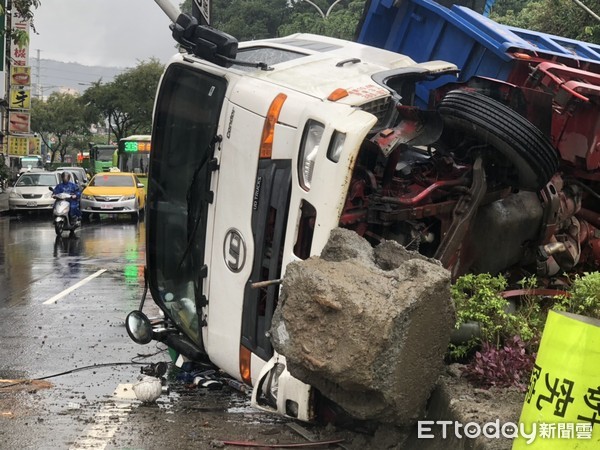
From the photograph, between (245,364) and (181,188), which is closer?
(245,364)

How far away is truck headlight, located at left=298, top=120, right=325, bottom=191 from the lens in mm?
4422

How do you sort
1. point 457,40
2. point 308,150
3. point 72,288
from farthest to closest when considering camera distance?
point 72,288, point 457,40, point 308,150

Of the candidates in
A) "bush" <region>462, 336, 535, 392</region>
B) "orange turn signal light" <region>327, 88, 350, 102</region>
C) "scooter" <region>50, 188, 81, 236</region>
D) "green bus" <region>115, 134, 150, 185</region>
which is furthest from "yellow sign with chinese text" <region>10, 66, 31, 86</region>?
"bush" <region>462, 336, 535, 392</region>

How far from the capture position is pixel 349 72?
17.3ft

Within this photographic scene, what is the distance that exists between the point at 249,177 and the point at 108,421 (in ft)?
6.14

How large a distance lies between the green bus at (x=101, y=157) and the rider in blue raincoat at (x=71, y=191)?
71.7ft

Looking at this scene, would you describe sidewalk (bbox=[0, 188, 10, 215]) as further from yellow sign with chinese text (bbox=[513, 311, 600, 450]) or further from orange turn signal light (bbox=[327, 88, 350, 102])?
yellow sign with chinese text (bbox=[513, 311, 600, 450])

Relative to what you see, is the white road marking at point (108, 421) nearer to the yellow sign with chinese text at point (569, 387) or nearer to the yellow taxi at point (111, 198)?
the yellow sign with chinese text at point (569, 387)

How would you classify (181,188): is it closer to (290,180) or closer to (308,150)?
(290,180)

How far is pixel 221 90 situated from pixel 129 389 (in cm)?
237

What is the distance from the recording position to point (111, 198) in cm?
2408

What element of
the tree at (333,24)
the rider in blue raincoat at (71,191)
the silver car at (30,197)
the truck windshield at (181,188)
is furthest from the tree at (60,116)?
the truck windshield at (181,188)

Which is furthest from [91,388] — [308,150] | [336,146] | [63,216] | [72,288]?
[63,216]

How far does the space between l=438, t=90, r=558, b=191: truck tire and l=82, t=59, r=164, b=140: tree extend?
5196cm
